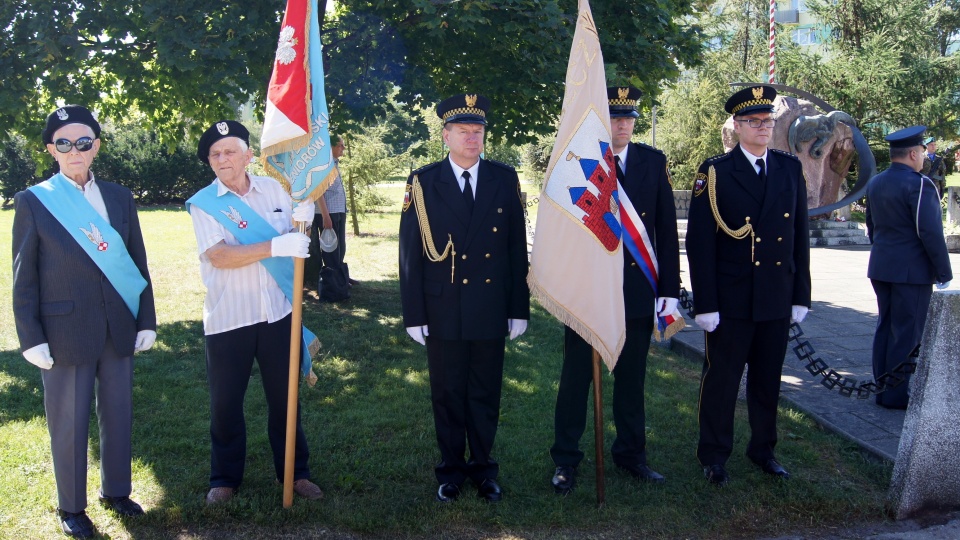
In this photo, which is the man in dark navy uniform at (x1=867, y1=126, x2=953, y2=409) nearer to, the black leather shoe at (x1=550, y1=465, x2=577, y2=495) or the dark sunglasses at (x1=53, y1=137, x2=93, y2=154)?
the black leather shoe at (x1=550, y1=465, x2=577, y2=495)

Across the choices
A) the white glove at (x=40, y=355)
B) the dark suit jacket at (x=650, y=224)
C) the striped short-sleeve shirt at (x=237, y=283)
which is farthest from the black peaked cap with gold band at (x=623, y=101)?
the white glove at (x=40, y=355)

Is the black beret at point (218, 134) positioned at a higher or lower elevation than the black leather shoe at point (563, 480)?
higher

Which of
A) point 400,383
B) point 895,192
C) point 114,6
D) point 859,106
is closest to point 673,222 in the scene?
point 895,192

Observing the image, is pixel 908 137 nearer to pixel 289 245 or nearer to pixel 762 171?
pixel 762 171

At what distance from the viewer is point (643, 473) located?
4.48 meters

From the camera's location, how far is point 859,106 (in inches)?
913

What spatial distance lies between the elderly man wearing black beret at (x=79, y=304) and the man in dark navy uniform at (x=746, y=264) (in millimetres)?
Result: 3020

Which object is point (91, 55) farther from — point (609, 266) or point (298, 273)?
point (609, 266)

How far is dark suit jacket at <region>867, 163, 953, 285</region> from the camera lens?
5.61 meters

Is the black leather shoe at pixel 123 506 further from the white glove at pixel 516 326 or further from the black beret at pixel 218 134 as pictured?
the white glove at pixel 516 326

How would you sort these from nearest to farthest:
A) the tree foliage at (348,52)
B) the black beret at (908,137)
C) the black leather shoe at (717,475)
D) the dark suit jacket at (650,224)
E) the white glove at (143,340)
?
the white glove at (143,340)
the dark suit jacket at (650,224)
the black leather shoe at (717,475)
the black beret at (908,137)
the tree foliage at (348,52)

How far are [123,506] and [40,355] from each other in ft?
3.10

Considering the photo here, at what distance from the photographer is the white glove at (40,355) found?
3.65 metres

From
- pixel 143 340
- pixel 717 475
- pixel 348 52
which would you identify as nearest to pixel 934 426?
pixel 717 475
